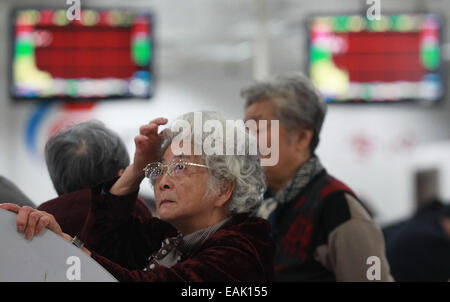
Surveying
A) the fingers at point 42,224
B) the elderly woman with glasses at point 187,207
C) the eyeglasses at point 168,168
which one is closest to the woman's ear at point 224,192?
the elderly woman with glasses at point 187,207

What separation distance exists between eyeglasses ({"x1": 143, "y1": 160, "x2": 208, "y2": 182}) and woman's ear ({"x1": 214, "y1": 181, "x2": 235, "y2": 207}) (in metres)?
0.10

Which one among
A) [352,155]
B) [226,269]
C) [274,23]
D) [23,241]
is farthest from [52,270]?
[352,155]

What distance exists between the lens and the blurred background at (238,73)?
4.43 meters

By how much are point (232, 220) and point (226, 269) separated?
0.19 meters

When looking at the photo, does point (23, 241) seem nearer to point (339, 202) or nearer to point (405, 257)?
point (339, 202)

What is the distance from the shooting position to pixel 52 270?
1140 millimetres

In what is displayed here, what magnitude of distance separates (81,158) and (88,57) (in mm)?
3082

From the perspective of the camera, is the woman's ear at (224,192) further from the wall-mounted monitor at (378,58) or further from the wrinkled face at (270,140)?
the wall-mounted monitor at (378,58)

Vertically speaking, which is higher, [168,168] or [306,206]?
[168,168]

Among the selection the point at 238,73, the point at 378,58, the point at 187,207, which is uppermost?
the point at 378,58

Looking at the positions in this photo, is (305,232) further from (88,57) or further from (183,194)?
(88,57)

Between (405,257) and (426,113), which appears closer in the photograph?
(405,257)

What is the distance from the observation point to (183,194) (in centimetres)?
141

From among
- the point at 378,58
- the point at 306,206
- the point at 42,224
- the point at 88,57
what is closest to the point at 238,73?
the point at 378,58
